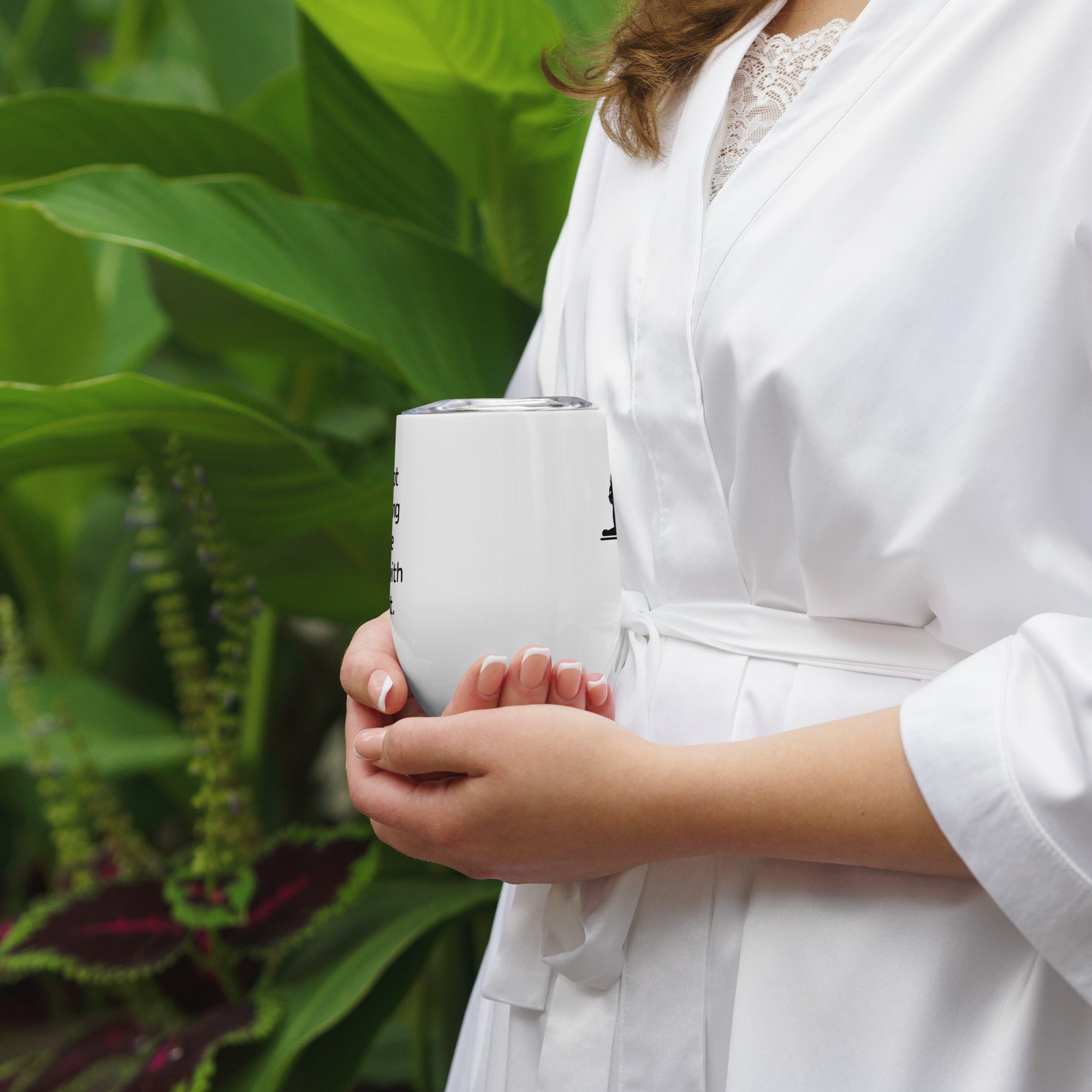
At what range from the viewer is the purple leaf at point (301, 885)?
90 cm

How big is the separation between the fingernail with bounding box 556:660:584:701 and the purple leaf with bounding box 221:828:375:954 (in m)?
0.56

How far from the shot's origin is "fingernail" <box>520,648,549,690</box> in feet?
1.34

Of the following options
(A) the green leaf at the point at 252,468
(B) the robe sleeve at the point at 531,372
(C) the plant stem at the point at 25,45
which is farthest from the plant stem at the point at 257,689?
(C) the plant stem at the point at 25,45

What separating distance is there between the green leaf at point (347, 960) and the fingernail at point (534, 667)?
0.53 metres

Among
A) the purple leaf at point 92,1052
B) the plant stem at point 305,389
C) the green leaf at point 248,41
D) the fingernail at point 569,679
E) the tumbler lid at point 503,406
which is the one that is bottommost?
the purple leaf at point 92,1052

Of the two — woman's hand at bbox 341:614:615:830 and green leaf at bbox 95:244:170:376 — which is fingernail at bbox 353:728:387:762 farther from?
green leaf at bbox 95:244:170:376

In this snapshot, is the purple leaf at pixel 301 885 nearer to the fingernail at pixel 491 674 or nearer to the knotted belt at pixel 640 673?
the knotted belt at pixel 640 673

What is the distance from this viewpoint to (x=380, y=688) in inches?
18.2

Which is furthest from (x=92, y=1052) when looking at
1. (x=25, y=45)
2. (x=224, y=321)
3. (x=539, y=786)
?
(x=25, y=45)

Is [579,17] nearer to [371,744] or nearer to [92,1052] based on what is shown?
[371,744]

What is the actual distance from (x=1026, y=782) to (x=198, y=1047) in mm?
718

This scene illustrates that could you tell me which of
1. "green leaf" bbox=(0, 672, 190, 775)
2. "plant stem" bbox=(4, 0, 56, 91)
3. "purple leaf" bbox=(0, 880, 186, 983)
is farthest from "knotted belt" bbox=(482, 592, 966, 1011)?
"plant stem" bbox=(4, 0, 56, 91)

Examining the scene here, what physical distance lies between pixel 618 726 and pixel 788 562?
114 mm

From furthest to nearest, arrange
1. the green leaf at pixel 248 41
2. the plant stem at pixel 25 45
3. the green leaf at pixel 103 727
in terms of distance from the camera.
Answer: the plant stem at pixel 25 45 → the green leaf at pixel 248 41 → the green leaf at pixel 103 727
